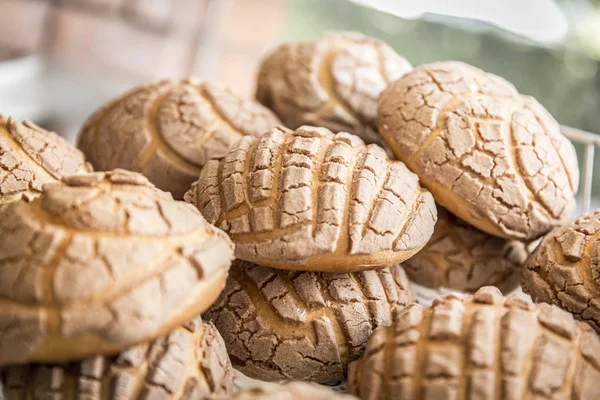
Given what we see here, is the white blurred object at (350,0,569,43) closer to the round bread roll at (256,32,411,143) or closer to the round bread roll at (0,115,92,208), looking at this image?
the round bread roll at (256,32,411,143)

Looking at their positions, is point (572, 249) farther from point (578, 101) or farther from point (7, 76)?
point (7, 76)

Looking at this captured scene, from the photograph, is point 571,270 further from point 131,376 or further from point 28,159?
point 28,159

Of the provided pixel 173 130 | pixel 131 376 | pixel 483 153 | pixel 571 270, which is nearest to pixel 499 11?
pixel 483 153

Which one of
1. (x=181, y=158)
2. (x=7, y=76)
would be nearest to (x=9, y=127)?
(x=181, y=158)

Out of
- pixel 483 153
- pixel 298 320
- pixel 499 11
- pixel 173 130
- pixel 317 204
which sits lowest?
pixel 298 320

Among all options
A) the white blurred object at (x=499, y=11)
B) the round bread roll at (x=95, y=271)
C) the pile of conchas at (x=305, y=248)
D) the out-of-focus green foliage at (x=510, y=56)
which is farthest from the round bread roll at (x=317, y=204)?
the out-of-focus green foliage at (x=510, y=56)

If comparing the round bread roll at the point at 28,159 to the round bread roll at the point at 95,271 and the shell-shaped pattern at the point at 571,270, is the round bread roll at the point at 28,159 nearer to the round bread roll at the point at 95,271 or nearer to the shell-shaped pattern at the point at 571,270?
the round bread roll at the point at 95,271

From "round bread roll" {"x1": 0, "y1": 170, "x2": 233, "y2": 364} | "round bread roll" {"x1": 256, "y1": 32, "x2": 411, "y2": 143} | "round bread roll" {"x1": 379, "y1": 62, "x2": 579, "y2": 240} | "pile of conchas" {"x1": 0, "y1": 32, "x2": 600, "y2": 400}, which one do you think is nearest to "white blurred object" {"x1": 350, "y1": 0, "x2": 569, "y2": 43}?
"round bread roll" {"x1": 256, "y1": 32, "x2": 411, "y2": 143}
